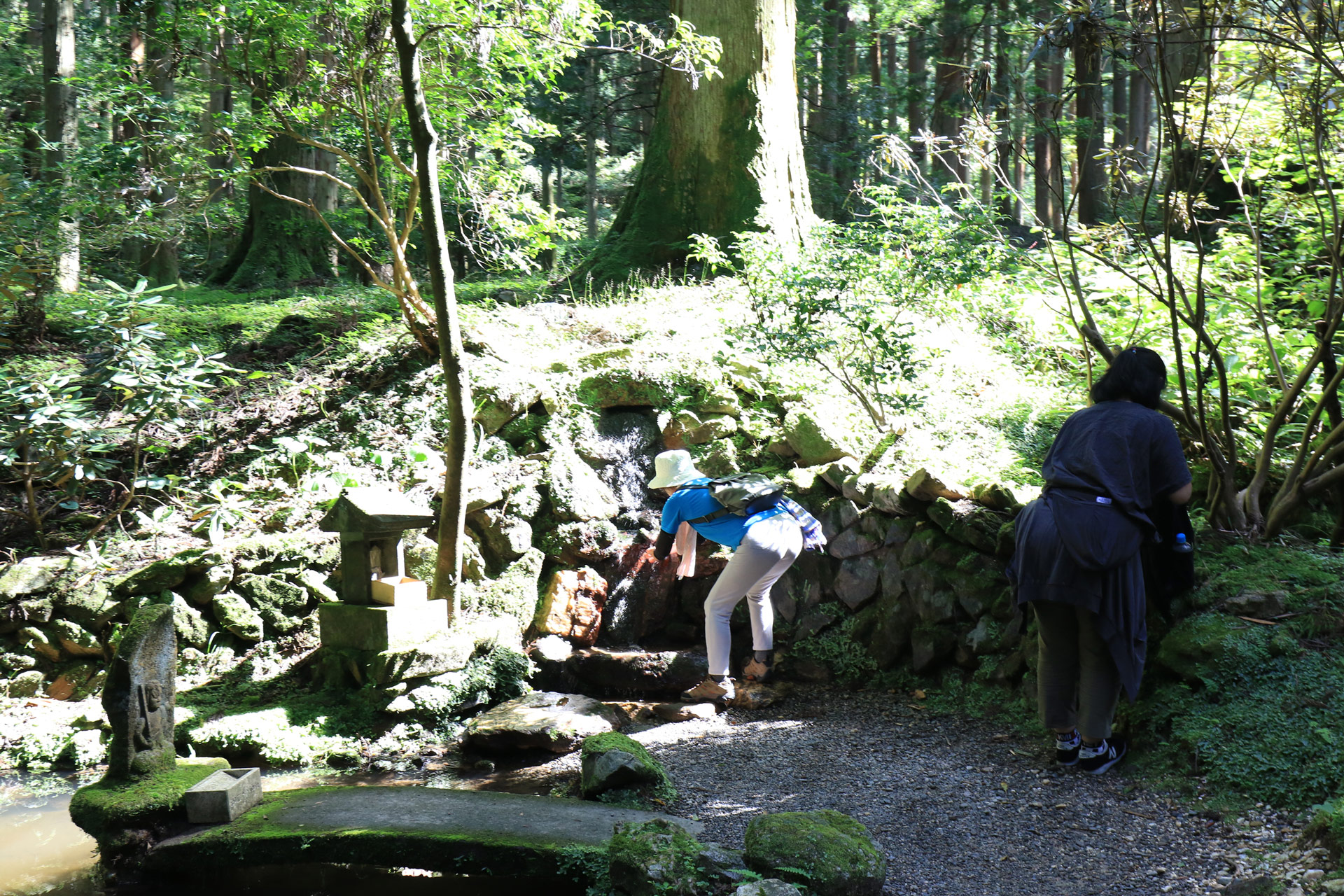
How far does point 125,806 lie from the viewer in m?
4.07

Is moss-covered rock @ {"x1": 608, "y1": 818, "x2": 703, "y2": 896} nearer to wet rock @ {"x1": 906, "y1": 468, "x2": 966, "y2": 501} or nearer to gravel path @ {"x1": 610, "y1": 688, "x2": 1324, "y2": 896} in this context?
gravel path @ {"x1": 610, "y1": 688, "x2": 1324, "y2": 896}

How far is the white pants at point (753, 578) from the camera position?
18.7 ft

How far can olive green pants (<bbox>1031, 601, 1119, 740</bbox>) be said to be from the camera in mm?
4113

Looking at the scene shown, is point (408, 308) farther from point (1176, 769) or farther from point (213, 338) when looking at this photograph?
point (1176, 769)

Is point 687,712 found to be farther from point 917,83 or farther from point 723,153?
point 917,83

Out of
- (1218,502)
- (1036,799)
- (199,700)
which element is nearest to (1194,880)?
(1036,799)

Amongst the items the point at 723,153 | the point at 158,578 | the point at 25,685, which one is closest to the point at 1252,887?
the point at 158,578

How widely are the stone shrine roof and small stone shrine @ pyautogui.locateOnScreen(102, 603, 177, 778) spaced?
166cm

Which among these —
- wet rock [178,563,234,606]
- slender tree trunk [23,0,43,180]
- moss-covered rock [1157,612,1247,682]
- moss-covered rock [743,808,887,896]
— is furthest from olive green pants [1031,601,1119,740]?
slender tree trunk [23,0,43,180]

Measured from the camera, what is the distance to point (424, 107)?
6.20 metres

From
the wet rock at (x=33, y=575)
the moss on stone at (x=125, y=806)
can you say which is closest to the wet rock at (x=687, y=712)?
the moss on stone at (x=125, y=806)

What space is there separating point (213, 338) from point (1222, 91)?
28.3ft

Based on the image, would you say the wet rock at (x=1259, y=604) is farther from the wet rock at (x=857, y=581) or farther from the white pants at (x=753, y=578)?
the white pants at (x=753, y=578)

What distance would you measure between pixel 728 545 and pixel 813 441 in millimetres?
1649
